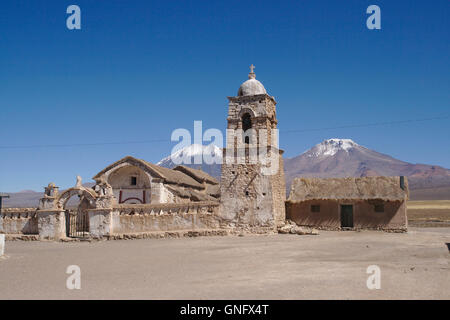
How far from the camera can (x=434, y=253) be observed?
542 inches

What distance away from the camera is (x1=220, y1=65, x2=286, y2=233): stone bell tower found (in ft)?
72.4

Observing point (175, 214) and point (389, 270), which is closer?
point (389, 270)

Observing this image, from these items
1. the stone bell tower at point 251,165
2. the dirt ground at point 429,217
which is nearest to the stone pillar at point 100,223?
the stone bell tower at point 251,165

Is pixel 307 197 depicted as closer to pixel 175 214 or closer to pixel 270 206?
pixel 270 206

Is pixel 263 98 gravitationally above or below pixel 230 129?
above

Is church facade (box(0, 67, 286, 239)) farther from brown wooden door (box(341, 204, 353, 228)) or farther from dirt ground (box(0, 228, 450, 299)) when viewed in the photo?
brown wooden door (box(341, 204, 353, 228))

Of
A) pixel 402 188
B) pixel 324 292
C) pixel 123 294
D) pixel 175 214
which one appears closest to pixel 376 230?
pixel 402 188

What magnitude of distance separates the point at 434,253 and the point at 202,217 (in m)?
11.7

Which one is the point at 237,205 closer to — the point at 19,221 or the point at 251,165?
the point at 251,165

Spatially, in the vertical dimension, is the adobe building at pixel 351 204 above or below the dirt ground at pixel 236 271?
above

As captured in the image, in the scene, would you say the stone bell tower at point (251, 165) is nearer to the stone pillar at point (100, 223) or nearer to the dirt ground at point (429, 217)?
the stone pillar at point (100, 223)

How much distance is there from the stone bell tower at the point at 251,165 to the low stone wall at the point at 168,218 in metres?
0.87

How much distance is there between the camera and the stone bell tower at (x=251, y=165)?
72.4ft
